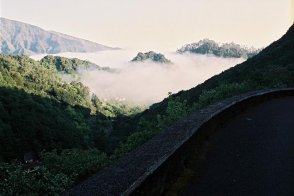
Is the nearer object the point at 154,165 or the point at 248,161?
the point at 154,165

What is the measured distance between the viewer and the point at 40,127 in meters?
150

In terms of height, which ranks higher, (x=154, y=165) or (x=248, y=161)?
(x=154, y=165)

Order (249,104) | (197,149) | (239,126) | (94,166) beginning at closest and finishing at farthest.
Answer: (197,149) < (239,126) < (94,166) < (249,104)

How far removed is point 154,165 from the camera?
6.46 meters

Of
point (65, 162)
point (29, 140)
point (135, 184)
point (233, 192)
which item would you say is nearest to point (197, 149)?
point (233, 192)

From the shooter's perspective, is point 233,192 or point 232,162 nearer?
point 233,192

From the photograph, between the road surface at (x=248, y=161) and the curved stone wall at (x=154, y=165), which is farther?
the road surface at (x=248, y=161)

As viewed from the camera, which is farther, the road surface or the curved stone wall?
the road surface

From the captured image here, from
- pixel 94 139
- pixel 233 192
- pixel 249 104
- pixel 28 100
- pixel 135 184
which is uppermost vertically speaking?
pixel 28 100

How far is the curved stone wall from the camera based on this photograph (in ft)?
18.5

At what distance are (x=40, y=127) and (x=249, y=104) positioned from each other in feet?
457

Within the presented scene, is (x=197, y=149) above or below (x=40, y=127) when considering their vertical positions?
below

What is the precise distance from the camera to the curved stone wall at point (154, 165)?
5.63m

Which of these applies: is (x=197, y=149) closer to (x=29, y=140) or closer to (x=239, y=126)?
(x=239, y=126)
